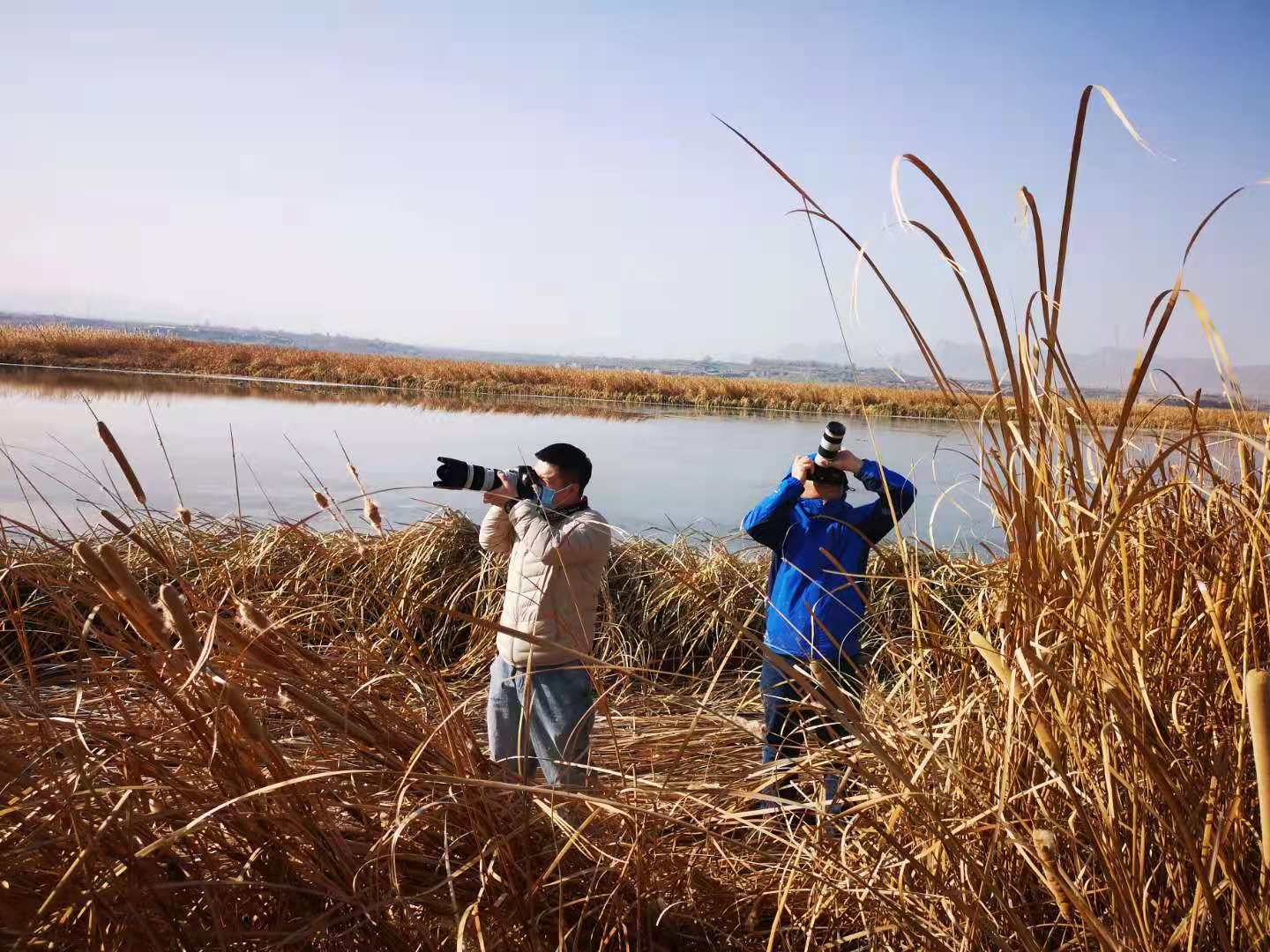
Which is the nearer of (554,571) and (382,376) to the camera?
(554,571)

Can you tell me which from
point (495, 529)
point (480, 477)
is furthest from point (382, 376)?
point (480, 477)

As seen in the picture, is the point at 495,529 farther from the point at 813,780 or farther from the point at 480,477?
the point at 813,780

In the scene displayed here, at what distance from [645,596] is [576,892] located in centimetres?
456

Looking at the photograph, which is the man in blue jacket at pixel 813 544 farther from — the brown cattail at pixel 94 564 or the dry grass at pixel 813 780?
the brown cattail at pixel 94 564

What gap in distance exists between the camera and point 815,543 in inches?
138

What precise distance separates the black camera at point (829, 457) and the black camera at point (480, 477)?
1.18m

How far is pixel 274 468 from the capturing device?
10906 millimetres

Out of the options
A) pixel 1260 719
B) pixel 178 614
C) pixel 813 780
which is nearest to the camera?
pixel 1260 719

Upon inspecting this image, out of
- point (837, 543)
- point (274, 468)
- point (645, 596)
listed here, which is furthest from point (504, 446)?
point (837, 543)

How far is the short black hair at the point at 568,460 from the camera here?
3.32 m

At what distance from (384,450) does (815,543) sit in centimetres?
1002

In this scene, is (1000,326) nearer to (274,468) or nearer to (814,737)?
(814,737)

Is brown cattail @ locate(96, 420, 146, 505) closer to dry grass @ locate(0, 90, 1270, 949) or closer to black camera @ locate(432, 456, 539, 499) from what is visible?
dry grass @ locate(0, 90, 1270, 949)

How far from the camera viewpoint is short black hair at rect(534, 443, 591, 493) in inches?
131
